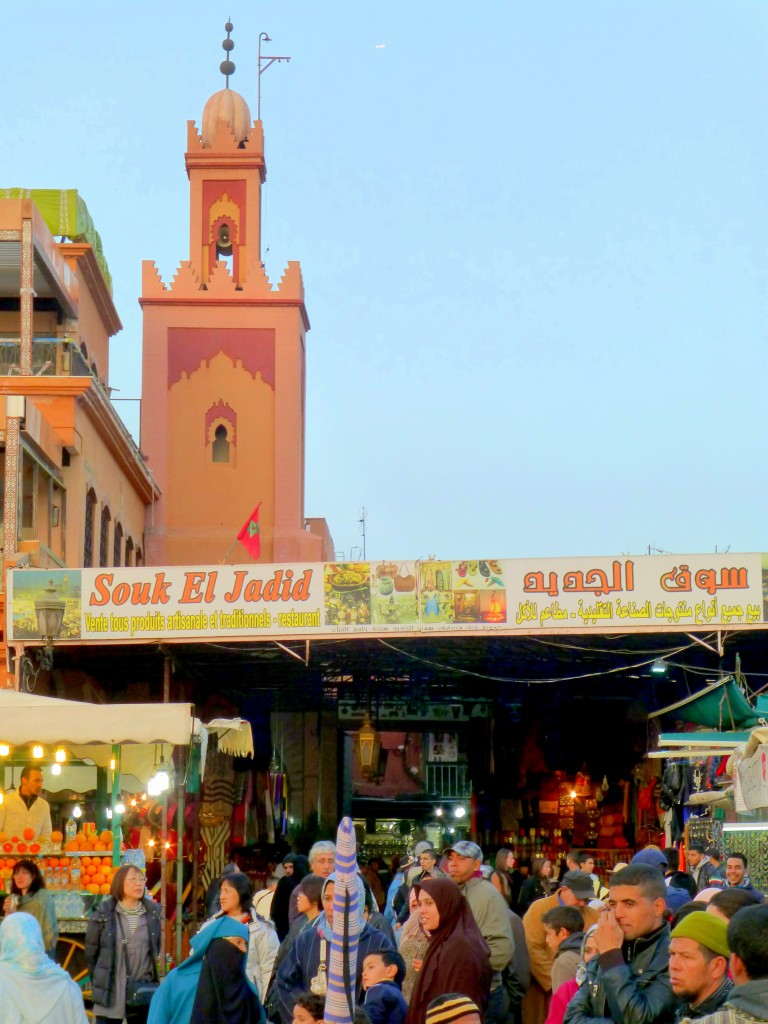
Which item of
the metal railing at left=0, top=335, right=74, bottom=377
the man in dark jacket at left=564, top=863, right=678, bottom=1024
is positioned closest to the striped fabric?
the man in dark jacket at left=564, top=863, right=678, bottom=1024

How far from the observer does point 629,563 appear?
1970cm

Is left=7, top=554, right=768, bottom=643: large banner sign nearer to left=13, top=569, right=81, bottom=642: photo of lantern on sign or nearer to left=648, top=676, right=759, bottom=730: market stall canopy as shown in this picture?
left=13, top=569, right=81, bottom=642: photo of lantern on sign

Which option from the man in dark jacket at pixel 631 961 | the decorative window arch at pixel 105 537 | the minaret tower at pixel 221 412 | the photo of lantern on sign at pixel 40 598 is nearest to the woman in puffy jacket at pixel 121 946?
the man in dark jacket at pixel 631 961

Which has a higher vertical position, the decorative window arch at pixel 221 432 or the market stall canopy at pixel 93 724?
the decorative window arch at pixel 221 432

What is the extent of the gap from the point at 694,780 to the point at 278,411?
17.6m

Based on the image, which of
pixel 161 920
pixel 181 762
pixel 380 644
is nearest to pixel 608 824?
pixel 380 644

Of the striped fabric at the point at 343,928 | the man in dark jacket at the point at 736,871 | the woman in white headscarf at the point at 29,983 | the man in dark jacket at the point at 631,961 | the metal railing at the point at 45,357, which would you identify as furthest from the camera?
the metal railing at the point at 45,357

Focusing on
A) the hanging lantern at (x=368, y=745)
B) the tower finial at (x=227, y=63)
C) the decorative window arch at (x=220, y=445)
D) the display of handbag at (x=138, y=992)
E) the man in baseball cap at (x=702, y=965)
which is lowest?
the display of handbag at (x=138, y=992)

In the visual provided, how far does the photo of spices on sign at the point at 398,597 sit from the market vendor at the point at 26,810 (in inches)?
246

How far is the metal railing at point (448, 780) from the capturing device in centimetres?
5084

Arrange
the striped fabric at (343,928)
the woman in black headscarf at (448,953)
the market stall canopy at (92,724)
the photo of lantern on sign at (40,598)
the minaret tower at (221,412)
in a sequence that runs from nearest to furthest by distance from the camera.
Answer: the striped fabric at (343,928) → the woman in black headscarf at (448,953) → the market stall canopy at (92,724) → the photo of lantern on sign at (40,598) → the minaret tower at (221,412)

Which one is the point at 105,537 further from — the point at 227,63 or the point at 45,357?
the point at 227,63

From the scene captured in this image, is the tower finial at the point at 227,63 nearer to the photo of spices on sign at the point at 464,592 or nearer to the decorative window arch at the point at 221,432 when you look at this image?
the decorative window arch at the point at 221,432

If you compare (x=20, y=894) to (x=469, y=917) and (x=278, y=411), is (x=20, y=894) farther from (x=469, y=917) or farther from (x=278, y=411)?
(x=278, y=411)
